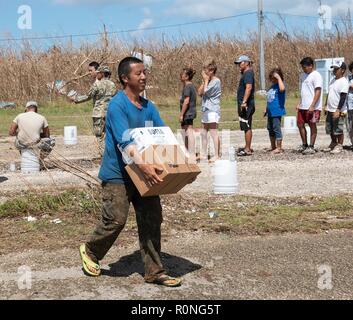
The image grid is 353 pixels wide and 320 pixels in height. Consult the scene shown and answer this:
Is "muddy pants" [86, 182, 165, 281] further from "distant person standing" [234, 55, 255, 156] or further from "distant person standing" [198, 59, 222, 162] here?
"distant person standing" [234, 55, 255, 156]

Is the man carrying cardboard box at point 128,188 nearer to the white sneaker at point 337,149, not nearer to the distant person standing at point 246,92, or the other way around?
the distant person standing at point 246,92

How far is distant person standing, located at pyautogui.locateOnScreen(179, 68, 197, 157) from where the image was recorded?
473 inches

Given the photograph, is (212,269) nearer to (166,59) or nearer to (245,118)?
(245,118)

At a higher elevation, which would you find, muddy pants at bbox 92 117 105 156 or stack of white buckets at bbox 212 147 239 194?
muddy pants at bbox 92 117 105 156

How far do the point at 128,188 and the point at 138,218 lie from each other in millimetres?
279

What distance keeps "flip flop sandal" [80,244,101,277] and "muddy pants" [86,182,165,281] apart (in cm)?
15

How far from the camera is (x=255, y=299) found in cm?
513

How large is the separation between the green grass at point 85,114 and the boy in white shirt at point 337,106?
5881 millimetres

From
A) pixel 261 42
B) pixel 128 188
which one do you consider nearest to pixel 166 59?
pixel 261 42

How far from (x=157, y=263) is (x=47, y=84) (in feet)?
91.6

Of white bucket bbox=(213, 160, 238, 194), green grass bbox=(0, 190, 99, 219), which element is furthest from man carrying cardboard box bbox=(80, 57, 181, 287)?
white bucket bbox=(213, 160, 238, 194)

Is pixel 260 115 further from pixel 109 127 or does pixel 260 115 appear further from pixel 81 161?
pixel 109 127

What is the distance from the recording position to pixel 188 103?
12070 millimetres

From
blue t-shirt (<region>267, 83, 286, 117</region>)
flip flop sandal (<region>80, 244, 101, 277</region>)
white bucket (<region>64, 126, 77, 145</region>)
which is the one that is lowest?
flip flop sandal (<region>80, 244, 101, 277</region>)
